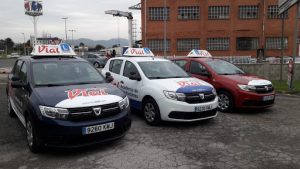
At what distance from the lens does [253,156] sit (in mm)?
5035

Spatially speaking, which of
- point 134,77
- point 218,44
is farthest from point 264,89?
point 218,44

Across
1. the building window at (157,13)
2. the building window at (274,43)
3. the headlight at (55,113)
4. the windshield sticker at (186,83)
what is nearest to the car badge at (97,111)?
the headlight at (55,113)

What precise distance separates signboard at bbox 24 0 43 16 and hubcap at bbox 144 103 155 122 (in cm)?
2925

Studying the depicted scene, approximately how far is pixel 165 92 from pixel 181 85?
17.1 inches

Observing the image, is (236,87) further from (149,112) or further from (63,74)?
(63,74)

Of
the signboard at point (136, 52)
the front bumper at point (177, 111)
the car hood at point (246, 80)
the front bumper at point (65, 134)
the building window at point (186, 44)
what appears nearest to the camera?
the front bumper at point (65, 134)

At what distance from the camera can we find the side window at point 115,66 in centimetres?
868

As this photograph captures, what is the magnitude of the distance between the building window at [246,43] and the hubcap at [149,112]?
35.6 metres

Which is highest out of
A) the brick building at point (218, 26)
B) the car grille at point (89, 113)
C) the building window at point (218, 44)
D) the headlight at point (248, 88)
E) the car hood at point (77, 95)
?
the brick building at point (218, 26)

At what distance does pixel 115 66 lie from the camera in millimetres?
8945

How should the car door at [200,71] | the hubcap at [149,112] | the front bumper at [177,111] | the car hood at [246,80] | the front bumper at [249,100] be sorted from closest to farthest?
the front bumper at [177,111]
the hubcap at [149,112]
the front bumper at [249,100]
the car hood at [246,80]
the car door at [200,71]

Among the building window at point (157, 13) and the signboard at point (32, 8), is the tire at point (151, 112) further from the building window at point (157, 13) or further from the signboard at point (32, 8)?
the building window at point (157, 13)

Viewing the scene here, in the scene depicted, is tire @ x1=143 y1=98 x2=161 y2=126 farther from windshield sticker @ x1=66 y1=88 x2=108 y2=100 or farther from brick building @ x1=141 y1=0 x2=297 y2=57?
brick building @ x1=141 y1=0 x2=297 y2=57

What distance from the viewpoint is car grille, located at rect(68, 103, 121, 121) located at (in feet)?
15.6
